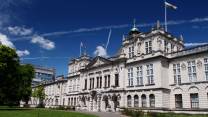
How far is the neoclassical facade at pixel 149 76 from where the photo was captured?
4147cm

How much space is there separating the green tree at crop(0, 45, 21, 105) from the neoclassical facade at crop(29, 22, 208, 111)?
18.2 metres

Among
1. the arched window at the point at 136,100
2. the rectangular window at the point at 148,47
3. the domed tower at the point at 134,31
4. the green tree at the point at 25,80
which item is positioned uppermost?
Answer: the domed tower at the point at 134,31

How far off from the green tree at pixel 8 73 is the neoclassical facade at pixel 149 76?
18.2 m

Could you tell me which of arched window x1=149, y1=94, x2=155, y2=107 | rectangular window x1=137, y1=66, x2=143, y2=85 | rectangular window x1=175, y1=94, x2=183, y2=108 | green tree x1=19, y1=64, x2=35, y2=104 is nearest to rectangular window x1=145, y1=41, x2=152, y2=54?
rectangular window x1=137, y1=66, x2=143, y2=85

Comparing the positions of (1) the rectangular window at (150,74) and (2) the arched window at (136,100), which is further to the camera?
(2) the arched window at (136,100)

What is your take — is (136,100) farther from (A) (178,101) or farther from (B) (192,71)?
(B) (192,71)

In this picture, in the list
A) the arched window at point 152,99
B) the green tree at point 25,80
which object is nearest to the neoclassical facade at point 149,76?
the arched window at point 152,99

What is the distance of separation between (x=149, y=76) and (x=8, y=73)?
85.2ft

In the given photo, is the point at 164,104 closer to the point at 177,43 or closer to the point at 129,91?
the point at 129,91

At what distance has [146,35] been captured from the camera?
163ft

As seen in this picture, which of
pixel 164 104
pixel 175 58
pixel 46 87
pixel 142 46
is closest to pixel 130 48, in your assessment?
pixel 142 46

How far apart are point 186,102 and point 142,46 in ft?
46.6

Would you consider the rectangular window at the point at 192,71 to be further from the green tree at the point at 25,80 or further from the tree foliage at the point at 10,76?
the green tree at the point at 25,80

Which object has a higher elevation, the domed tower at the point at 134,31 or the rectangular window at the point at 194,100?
the domed tower at the point at 134,31
